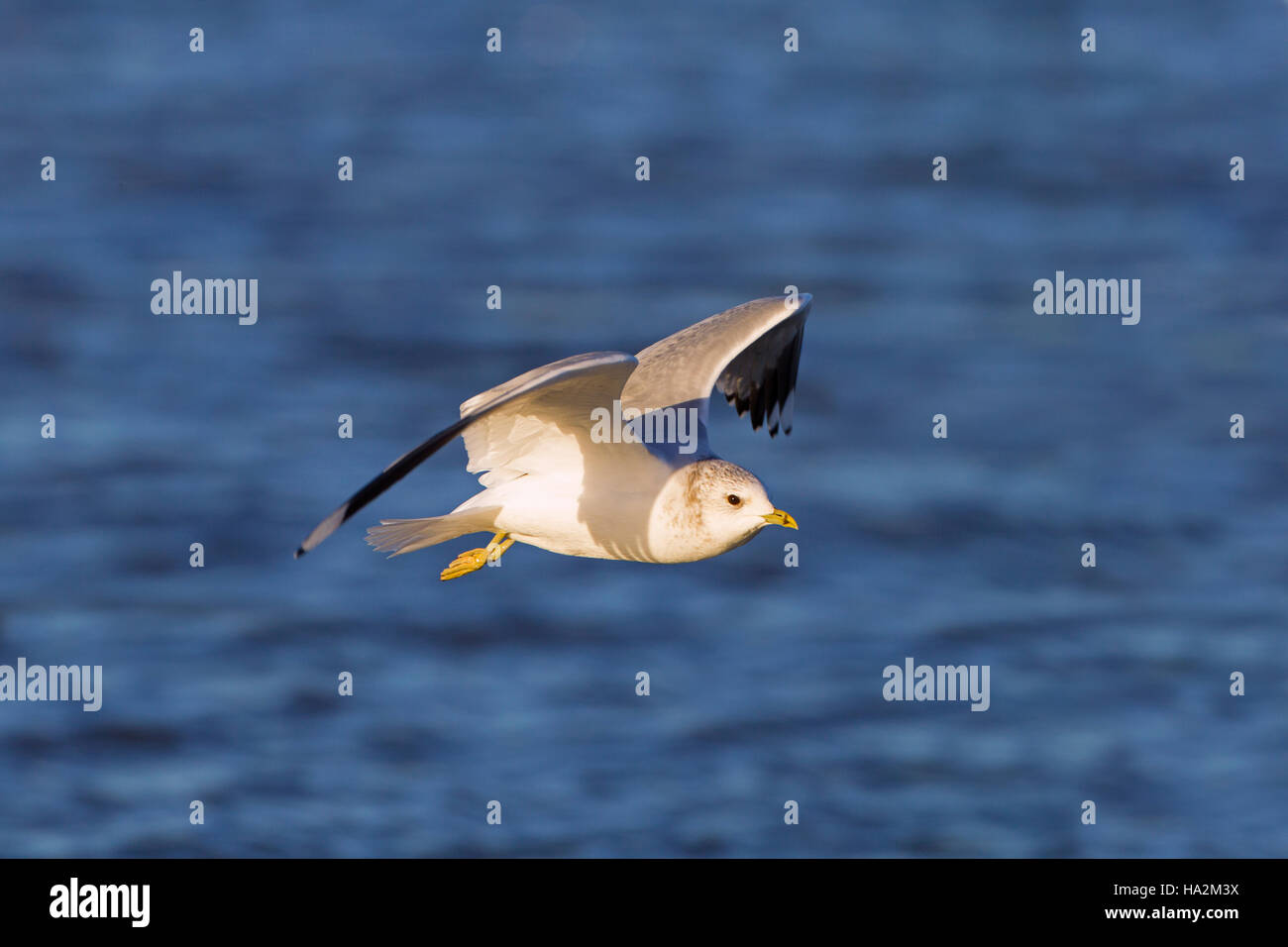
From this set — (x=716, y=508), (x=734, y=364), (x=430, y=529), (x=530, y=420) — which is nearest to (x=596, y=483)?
(x=530, y=420)

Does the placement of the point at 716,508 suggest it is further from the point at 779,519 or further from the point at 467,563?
the point at 467,563

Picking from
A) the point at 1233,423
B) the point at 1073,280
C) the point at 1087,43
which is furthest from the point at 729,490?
the point at 1087,43

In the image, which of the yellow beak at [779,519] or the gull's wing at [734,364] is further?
the gull's wing at [734,364]

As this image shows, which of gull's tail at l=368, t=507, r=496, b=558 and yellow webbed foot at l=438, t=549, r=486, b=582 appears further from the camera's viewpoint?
yellow webbed foot at l=438, t=549, r=486, b=582

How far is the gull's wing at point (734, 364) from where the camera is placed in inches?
434

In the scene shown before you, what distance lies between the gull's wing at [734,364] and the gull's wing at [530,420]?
2.97 feet

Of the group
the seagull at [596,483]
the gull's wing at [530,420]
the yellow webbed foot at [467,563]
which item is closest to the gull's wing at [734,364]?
the seagull at [596,483]

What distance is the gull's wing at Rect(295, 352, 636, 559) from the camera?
8.34 m

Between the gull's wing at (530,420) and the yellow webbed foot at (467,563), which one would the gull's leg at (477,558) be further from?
the gull's wing at (530,420)

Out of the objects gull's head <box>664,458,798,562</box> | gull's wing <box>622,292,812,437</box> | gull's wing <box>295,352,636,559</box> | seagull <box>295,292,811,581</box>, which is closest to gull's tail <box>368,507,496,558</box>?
seagull <box>295,292,811,581</box>

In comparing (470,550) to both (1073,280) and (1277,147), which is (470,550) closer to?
(1073,280)

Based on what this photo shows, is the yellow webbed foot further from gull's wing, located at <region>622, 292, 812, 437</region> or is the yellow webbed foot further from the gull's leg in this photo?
gull's wing, located at <region>622, 292, 812, 437</region>

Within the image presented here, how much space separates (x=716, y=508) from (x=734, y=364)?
3023 mm

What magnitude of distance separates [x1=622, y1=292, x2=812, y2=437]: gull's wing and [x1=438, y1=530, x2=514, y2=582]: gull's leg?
122 centimetres
